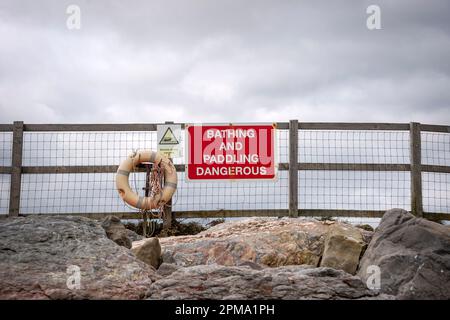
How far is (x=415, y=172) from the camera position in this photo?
435 inches

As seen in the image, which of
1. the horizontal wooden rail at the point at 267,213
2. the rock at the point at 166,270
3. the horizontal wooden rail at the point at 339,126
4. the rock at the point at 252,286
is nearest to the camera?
the rock at the point at 252,286

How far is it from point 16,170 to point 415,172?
A: 8.09 metres

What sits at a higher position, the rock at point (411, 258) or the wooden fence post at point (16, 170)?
the wooden fence post at point (16, 170)

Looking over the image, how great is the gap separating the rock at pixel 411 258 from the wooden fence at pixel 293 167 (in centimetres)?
491

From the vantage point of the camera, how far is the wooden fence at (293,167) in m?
10.7

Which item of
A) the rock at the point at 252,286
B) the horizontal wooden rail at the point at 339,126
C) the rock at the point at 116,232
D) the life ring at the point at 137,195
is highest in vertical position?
the horizontal wooden rail at the point at 339,126

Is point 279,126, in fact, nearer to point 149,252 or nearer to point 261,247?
point 261,247

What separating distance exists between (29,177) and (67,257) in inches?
257

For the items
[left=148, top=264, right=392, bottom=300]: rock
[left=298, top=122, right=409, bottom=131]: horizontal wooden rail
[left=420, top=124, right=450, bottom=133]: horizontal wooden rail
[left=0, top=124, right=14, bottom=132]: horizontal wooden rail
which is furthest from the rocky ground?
[left=0, top=124, right=14, bottom=132]: horizontal wooden rail

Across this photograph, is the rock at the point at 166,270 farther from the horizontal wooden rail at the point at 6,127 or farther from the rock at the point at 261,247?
the horizontal wooden rail at the point at 6,127

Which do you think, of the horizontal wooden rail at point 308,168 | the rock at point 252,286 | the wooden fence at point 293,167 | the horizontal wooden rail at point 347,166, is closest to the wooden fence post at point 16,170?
the wooden fence at point 293,167

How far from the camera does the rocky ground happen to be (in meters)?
4.48
